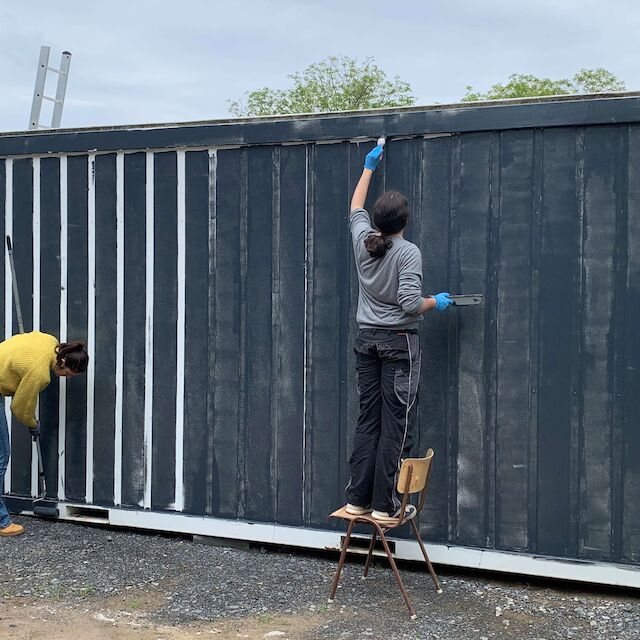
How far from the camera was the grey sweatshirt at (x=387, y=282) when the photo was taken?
4066 millimetres

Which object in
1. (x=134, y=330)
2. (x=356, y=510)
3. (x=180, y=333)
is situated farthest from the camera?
(x=134, y=330)

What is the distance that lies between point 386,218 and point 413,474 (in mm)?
1254

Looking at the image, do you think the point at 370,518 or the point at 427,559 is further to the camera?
the point at 427,559

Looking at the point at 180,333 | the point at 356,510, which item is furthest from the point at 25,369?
the point at 356,510

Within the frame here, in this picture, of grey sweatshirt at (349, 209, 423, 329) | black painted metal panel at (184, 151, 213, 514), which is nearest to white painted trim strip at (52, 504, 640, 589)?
black painted metal panel at (184, 151, 213, 514)

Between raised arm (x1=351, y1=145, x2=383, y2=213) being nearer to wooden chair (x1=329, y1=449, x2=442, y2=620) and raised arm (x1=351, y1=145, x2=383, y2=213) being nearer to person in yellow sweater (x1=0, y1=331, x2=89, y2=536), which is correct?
wooden chair (x1=329, y1=449, x2=442, y2=620)

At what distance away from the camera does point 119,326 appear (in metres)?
5.24

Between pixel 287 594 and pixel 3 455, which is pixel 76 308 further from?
pixel 287 594

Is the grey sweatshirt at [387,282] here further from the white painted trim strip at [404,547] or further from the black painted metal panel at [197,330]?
the white painted trim strip at [404,547]

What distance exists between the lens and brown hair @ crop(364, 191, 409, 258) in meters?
4.12

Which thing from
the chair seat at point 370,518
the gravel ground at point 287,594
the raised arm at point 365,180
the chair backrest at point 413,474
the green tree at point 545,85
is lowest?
the gravel ground at point 287,594

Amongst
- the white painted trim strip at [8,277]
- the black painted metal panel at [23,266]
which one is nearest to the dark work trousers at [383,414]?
the black painted metal panel at [23,266]

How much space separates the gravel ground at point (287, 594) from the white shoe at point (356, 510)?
424mm

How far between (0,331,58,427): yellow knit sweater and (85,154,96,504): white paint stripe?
27cm
